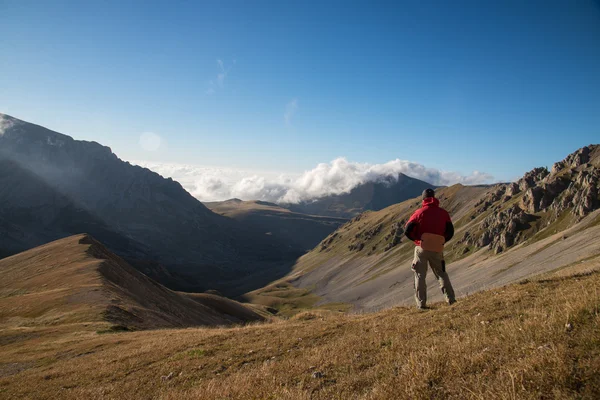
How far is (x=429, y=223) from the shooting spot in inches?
585

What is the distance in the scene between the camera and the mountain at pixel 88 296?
3706cm

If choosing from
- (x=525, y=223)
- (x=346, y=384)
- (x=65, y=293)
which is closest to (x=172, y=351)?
(x=346, y=384)

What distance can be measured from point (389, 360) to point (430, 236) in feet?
25.0

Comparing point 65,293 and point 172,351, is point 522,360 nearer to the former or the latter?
point 172,351

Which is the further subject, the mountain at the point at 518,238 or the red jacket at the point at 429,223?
the mountain at the point at 518,238

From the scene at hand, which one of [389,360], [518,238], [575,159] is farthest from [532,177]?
[389,360]

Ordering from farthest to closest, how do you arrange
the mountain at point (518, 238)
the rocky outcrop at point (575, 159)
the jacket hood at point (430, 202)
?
the rocky outcrop at point (575, 159), the mountain at point (518, 238), the jacket hood at point (430, 202)

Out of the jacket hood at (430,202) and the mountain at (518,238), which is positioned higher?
the jacket hood at (430,202)

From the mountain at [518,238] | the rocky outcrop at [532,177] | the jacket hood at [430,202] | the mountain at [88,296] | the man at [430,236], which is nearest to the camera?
the man at [430,236]

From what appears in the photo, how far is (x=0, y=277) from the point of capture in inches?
2685

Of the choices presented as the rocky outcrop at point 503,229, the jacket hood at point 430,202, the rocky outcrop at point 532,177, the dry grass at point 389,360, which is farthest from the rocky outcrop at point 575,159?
the dry grass at point 389,360

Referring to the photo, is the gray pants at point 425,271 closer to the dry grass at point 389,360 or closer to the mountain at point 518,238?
the dry grass at point 389,360

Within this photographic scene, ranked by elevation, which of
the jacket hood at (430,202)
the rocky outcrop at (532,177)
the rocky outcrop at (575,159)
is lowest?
the jacket hood at (430,202)

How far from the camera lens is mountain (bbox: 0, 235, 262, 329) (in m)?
37.1
